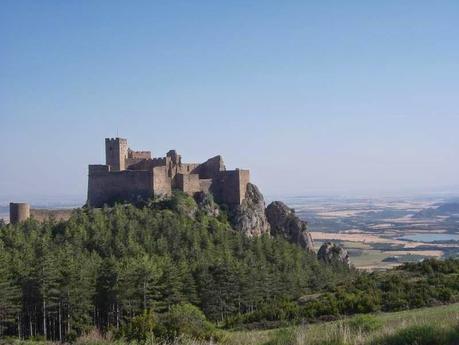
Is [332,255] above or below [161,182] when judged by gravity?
below

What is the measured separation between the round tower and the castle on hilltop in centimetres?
752

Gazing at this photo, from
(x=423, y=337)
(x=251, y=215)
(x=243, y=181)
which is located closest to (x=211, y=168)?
(x=243, y=181)

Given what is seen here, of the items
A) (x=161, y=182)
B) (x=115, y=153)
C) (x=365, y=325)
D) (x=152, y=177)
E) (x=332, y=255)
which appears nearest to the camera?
(x=365, y=325)

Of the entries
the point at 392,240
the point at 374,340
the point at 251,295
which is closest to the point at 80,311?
the point at 251,295

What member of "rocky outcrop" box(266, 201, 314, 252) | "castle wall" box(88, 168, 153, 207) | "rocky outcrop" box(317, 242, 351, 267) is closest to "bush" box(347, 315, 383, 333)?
"castle wall" box(88, 168, 153, 207)

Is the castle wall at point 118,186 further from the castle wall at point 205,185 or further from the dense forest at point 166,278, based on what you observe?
the castle wall at point 205,185

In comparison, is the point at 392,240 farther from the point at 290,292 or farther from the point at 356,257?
the point at 290,292

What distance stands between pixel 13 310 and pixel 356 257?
3075 inches

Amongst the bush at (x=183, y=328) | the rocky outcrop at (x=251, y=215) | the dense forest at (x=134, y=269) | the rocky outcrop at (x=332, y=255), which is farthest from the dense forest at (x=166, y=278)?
the bush at (x=183, y=328)

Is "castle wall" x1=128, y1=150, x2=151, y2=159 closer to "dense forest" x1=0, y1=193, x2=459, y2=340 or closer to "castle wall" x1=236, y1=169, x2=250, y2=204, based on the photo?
"dense forest" x1=0, y1=193, x2=459, y2=340

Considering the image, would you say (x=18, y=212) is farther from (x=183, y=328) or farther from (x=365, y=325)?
(x=365, y=325)

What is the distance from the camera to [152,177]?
59125mm

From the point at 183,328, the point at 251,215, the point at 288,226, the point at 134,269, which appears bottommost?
the point at 134,269

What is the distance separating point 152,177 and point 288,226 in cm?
1770
